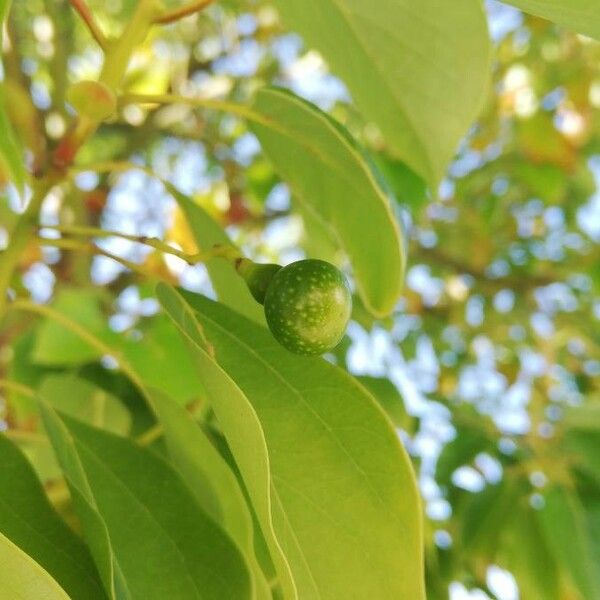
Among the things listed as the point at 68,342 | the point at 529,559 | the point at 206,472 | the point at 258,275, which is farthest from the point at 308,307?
the point at 529,559

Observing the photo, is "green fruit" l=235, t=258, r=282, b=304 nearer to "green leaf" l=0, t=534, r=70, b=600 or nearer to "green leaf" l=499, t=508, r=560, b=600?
"green leaf" l=0, t=534, r=70, b=600

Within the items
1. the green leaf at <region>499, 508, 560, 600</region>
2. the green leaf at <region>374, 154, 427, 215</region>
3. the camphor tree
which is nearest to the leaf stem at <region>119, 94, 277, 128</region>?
the camphor tree

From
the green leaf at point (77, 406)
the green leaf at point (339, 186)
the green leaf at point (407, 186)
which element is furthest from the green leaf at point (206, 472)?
the green leaf at point (407, 186)

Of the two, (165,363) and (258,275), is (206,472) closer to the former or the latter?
(258,275)

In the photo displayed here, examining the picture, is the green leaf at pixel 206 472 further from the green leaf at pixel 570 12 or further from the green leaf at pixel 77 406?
the green leaf at pixel 570 12

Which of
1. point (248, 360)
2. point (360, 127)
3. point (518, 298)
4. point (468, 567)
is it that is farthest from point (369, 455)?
point (518, 298)

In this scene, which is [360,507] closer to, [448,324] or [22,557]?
[22,557]
